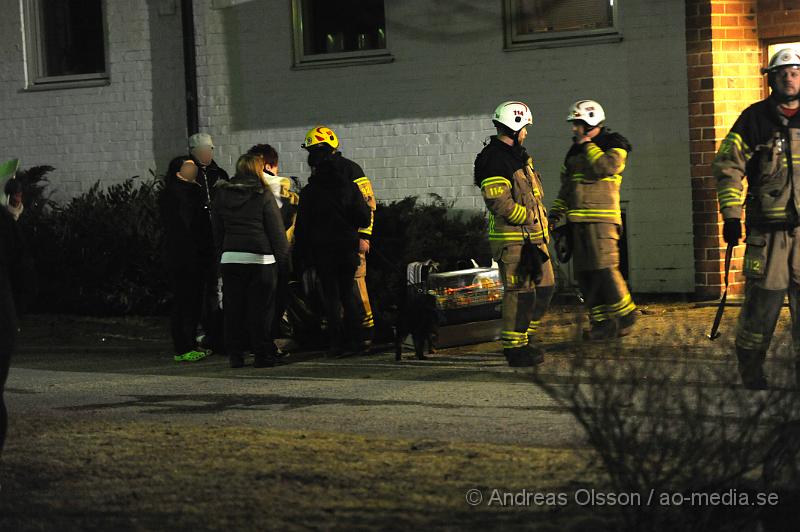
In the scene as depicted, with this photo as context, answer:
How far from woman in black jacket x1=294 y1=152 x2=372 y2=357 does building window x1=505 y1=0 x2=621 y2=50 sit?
3.68 metres

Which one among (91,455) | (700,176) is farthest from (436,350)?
(91,455)

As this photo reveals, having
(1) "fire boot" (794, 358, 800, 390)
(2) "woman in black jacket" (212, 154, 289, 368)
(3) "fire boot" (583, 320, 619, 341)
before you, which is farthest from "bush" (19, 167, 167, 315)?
(1) "fire boot" (794, 358, 800, 390)

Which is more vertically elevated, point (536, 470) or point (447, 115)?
point (447, 115)

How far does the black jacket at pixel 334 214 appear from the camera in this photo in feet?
36.9

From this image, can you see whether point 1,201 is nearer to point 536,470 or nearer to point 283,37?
point 536,470

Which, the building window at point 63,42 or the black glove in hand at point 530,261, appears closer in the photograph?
the black glove in hand at point 530,261

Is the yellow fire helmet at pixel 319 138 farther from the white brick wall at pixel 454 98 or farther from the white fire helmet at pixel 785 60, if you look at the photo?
the white fire helmet at pixel 785 60

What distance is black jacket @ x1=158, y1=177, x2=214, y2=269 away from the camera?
1159 cm

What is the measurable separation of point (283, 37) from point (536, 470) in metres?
9.99

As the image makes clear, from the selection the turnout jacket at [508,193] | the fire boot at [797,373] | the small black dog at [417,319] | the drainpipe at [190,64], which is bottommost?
the small black dog at [417,319]

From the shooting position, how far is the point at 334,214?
11.3 m

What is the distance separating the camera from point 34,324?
1440cm

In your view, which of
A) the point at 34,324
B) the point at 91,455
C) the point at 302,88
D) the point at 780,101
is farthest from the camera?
the point at 302,88

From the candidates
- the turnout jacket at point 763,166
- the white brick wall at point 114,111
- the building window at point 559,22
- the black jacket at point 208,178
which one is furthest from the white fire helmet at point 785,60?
the white brick wall at point 114,111
